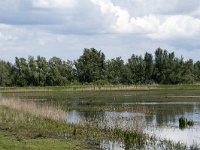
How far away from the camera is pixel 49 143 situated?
2011 cm

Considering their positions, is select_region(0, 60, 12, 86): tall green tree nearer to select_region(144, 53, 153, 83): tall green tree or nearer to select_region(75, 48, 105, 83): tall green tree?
select_region(75, 48, 105, 83): tall green tree

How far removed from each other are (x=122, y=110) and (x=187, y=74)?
262ft

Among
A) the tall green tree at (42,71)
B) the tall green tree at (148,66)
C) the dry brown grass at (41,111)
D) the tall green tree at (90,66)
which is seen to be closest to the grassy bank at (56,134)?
the dry brown grass at (41,111)

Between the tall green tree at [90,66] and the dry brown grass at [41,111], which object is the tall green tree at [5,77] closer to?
the tall green tree at [90,66]

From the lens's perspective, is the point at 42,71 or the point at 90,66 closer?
the point at 42,71

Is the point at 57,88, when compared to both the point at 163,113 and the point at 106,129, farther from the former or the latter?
the point at 106,129

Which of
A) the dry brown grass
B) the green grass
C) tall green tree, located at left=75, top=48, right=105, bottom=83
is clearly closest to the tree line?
tall green tree, located at left=75, top=48, right=105, bottom=83

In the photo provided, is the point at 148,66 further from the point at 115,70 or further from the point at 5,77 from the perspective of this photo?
the point at 5,77

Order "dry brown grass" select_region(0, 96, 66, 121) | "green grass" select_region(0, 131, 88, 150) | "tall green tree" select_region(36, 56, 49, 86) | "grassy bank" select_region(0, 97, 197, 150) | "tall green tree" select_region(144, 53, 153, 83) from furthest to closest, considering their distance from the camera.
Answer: "tall green tree" select_region(144, 53, 153, 83) → "tall green tree" select_region(36, 56, 49, 86) → "dry brown grass" select_region(0, 96, 66, 121) → "grassy bank" select_region(0, 97, 197, 150) → "green grass" select_region(0, 131, 88, 150)

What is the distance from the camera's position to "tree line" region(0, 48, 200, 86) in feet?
374

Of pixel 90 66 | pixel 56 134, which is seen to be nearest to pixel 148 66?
pixel 90 66

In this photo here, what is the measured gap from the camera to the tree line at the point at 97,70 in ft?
374

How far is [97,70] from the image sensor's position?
119000mm

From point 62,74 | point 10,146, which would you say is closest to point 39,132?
point 10,146
